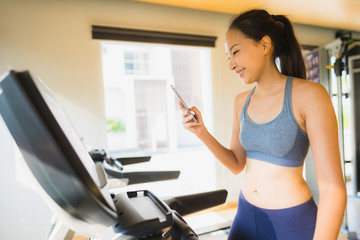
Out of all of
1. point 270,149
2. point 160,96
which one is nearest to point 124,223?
point 270,149

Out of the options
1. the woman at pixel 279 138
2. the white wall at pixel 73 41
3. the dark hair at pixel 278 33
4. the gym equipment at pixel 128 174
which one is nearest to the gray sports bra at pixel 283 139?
the woman at pixel 279 138

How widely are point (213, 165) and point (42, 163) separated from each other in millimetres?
3086

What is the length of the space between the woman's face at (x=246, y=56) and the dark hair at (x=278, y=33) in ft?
0.08

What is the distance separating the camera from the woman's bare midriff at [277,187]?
755mm

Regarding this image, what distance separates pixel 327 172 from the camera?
0.61 m

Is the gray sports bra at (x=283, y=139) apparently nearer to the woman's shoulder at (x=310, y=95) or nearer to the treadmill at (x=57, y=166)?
the woman's shoulder at (x=310, y=95)

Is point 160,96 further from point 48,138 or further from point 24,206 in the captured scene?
point 48,138

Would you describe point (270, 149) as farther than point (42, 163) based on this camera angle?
Yes

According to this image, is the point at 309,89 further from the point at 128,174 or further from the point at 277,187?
the point at 128,174

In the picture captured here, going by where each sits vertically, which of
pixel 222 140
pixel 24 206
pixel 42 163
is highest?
pixel 42 163

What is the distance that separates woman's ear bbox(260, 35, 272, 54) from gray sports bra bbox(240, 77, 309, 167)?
13cm

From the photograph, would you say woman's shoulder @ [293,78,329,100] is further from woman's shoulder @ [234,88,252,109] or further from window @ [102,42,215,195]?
window @ [102,42,215,195]

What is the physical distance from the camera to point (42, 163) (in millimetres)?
330

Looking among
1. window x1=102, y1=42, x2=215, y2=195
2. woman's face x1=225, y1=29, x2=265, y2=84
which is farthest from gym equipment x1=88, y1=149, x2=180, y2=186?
window x1=102, y1=42, x2=215, y2=195
